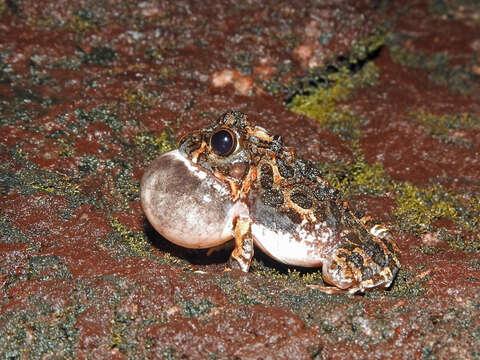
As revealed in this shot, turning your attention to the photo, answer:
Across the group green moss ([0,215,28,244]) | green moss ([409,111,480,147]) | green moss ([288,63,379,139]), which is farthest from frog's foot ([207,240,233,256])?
green moss ([409,111,480,147])

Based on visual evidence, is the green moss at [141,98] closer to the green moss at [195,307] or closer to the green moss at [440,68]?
the green moss at [195,307]

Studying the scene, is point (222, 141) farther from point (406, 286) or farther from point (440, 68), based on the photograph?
point (440, 68)

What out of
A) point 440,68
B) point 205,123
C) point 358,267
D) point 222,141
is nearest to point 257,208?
point 222,141

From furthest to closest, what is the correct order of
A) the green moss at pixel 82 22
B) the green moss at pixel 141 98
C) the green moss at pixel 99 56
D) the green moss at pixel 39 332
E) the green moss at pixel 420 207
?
the green moss at pixel 82 22 → the green moss at pixel 99 56 → the green moss at pixel 141 98 → the green moss at pixel 420 207 → the green moss at pixel 39 332

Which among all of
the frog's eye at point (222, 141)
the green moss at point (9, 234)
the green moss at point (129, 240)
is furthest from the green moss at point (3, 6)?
the frog's eye at point (222, 141)

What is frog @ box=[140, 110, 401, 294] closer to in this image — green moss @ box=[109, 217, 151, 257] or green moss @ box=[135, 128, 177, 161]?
green moss @ box=[109, 217, 151, 257]

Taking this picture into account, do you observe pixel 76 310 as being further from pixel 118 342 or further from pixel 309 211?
pixel 309 211
